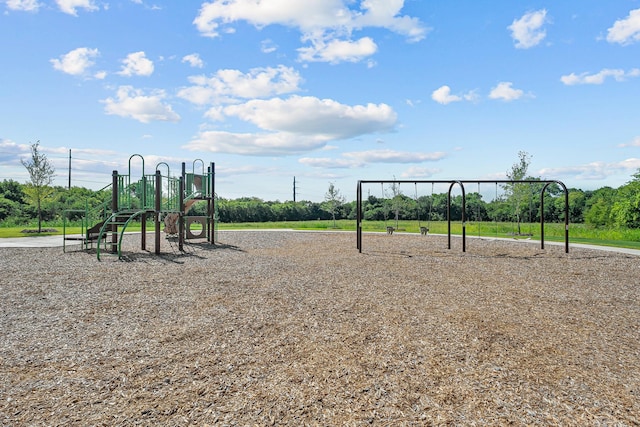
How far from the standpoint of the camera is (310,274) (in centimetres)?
902

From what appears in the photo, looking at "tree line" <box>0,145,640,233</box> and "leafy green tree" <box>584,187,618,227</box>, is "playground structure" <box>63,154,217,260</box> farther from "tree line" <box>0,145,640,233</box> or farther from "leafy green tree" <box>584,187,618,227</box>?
"leafy green tree" <box>584,187,618,227</box>

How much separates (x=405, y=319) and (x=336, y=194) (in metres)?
31.9

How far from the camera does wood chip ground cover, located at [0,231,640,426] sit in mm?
3223

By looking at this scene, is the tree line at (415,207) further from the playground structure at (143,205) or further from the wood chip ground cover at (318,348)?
the wood chip ground cover at (318,348)

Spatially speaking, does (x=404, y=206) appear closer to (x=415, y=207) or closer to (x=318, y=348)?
(x=415, y=207)

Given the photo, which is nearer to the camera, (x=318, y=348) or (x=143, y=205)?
(x=318, y=348)

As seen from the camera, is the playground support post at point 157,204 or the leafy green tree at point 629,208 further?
the leafy green tree at point 629,208

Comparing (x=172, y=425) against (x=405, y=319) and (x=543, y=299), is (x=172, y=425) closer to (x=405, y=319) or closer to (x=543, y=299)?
(x=405, y=319)

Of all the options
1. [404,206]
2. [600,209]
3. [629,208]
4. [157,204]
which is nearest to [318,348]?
[157,204]

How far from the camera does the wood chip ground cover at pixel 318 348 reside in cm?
322

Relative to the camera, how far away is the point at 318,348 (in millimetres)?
4465

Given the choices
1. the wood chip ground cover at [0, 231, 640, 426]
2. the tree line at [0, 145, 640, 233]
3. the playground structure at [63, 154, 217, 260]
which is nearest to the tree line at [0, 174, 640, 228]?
the tree line at [0, 145, 640, 233]

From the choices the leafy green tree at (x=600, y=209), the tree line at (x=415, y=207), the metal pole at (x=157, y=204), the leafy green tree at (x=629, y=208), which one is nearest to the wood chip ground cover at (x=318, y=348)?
the metal pole at (x=157, y=204)

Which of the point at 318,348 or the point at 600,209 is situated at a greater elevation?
the point at 600,209
